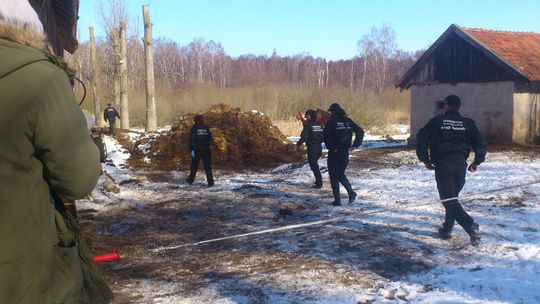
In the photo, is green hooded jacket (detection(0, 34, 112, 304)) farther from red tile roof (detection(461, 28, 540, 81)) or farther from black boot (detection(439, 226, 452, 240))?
red tile roof (detection(461, 28, 540, 81))

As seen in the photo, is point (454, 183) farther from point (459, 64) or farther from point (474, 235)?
point (459, 64)

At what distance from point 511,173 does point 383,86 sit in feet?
181

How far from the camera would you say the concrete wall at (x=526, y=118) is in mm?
16750

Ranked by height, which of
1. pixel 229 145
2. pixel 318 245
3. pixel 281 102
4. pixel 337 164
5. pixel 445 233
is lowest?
pixel 318 245

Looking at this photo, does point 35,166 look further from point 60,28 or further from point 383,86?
point 383,86

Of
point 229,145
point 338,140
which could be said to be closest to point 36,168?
point 338,140

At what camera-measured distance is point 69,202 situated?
2.56 metres

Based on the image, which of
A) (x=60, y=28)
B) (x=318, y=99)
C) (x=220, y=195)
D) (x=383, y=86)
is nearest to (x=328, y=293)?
(x=220, y=195)

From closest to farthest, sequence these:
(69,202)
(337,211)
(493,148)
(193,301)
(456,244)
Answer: (69,202), (193,301), (456,244), (337,211), (493,148)

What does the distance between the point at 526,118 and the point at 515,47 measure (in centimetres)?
335

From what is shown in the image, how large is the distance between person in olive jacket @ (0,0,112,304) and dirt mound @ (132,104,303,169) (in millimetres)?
13786

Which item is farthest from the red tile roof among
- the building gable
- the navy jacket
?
the navy jacket

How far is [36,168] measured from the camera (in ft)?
5.30

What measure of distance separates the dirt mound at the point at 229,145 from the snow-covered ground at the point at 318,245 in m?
4.26
